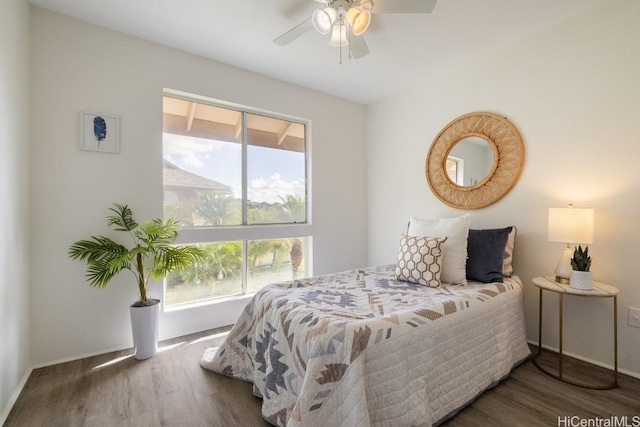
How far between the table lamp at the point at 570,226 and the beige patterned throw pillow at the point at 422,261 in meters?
0.72

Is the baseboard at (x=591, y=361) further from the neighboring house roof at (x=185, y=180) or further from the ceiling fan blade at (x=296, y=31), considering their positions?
the neighboring house roof at (x=185, y=180)

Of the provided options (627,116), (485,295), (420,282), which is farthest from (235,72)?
(627,116)

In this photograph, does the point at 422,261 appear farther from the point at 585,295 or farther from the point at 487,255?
the point at 585,295

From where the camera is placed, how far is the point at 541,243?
2.42 meters

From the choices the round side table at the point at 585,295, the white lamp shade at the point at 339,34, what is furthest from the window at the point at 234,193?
the round side table at the point at 585,295

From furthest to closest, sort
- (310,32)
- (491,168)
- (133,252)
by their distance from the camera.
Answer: (491,168), (310,32), (133,252)

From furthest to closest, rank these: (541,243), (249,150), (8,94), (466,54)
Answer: (249,150) < (466,54) < (541,243) < (8,94)

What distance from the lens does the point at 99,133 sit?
232cm

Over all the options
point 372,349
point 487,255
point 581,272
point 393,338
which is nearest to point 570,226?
point 581,272

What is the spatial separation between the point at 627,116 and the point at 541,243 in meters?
1.05

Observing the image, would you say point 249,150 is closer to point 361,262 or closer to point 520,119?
point 361,262

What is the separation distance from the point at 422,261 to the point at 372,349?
3.67 feet

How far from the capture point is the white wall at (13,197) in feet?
5.37

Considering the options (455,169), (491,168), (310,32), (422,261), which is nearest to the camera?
(422,261)
